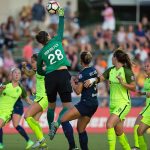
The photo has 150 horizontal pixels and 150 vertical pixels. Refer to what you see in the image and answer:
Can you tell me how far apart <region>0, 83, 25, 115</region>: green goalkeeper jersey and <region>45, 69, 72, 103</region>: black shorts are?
1.71 m

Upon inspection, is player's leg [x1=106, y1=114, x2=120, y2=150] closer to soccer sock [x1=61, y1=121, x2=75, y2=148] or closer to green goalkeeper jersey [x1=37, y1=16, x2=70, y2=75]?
soccer sock [x1=61, y1=121, x2=75, y2=148]

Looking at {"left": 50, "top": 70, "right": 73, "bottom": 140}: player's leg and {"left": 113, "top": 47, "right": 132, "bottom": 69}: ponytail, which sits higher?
{"left": 113, "top": 47, "right": 132, "bottom": 69}: ponytail

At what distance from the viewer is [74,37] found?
2575 cm

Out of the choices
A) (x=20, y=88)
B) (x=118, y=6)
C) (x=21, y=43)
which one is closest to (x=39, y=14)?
(x=21, y=43)

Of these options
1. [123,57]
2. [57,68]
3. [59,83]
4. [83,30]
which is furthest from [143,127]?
[83,30]

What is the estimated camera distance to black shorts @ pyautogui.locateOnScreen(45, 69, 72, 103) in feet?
43.4

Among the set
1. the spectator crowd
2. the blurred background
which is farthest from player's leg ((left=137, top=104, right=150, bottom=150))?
the spectator crowd

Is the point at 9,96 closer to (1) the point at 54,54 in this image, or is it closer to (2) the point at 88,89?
(1) the point at 54,54

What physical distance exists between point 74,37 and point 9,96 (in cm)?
1105

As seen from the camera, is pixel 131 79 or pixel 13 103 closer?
pixel 131 79

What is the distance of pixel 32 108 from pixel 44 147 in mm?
852

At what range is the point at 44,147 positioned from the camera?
13.9m

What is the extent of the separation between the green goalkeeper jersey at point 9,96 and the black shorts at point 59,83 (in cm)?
171

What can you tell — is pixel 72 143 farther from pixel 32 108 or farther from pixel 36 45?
pixel 36 45
